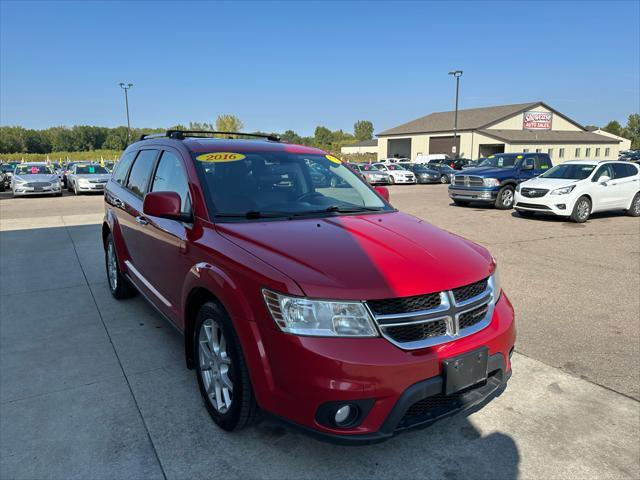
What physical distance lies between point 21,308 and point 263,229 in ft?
12.6

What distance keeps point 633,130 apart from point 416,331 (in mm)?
134434

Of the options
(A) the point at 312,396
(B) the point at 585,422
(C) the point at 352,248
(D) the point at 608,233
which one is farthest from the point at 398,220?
(D) the point at 608,233

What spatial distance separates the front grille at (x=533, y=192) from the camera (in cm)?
1227

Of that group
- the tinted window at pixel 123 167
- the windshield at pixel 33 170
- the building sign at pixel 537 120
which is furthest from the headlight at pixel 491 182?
the building sign at pixel 537 120

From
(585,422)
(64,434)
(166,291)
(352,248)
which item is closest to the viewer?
(352,248)

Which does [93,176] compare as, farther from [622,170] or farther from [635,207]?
[635,207]

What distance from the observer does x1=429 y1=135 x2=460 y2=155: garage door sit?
6072cm

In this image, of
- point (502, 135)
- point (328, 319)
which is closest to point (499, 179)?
point (328, 319)

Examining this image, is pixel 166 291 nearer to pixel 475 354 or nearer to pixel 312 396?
pixel 312 396

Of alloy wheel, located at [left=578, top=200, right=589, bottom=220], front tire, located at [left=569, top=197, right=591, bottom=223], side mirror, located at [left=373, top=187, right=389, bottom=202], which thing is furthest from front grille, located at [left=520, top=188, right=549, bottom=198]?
side mirror, located at [left=373, top=187, right=389, bottom=202]

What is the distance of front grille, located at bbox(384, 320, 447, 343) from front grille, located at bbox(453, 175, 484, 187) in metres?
14.0

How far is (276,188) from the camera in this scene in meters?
3.54

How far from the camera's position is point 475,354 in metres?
2.46

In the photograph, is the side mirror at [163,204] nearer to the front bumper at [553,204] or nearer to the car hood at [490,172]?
the front bumper at [553,204]
